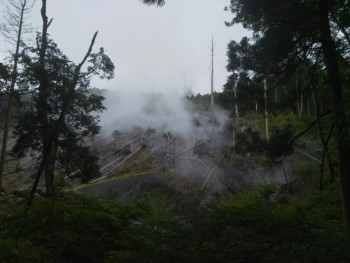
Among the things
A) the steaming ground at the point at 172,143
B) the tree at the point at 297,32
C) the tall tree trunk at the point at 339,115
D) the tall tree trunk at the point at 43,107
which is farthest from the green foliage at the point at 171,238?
the steaming ground at the point at 172,143

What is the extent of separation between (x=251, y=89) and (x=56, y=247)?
6.78 metres

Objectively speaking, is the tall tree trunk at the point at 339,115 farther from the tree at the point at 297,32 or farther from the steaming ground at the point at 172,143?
the steaming ground at the point at 172,143

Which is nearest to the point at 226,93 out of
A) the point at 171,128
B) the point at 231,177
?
the point at 231,177

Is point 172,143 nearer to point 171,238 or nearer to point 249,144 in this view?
point 249,144

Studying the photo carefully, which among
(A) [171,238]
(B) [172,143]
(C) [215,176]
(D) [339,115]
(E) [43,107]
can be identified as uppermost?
(E) [43,107]

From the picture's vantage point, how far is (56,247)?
6.95 meters

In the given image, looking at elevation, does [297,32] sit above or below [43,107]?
above

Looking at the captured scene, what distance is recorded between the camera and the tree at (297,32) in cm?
877

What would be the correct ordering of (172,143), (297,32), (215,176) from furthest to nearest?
(172,143), (215,176), (297,32)

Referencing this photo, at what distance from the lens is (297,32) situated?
9742mm

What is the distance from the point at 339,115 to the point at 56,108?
10.5 metres

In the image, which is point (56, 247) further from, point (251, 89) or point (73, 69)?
point (73, 69)

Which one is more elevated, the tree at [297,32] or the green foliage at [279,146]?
the tree at [297,32]

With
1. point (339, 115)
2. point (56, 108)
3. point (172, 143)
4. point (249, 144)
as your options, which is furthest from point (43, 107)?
point (172, 143)
